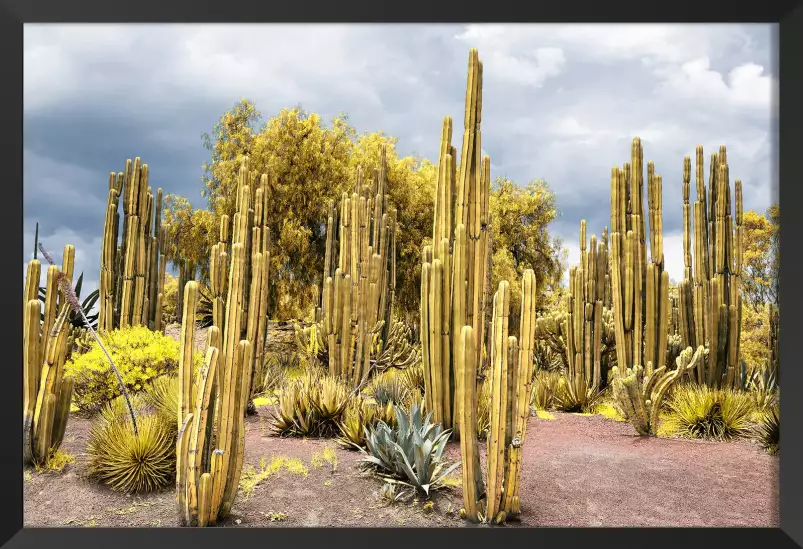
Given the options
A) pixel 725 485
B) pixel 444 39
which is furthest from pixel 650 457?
pixel 444 39

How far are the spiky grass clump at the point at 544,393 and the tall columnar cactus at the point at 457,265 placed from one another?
6.70ft

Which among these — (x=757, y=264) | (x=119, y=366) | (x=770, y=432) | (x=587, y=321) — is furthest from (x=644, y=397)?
(x=757, y=264)

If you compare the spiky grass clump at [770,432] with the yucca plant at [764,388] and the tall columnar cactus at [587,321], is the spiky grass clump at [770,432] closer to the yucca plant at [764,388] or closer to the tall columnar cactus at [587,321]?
the yucca plant at [764,388]

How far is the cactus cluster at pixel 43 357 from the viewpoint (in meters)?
3.97

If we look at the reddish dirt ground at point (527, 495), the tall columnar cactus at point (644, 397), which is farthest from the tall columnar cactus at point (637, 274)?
the reddish dirt ground at point (527, 495)

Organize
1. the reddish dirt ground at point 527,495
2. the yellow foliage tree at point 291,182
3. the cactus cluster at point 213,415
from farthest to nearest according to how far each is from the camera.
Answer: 1. the yellow foliage tree at point 291,182
2. the reddish dirt ground at point 527,495
3. the cactus cluster at point 213,415

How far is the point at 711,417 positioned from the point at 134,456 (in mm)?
4321

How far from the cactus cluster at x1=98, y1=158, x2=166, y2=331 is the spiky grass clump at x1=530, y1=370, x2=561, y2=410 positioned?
162 inches

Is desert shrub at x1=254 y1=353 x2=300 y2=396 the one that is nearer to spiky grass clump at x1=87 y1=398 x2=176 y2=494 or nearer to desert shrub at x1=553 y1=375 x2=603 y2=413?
spiky grass clump at x1=87 y1=398 x2=176 y2=494

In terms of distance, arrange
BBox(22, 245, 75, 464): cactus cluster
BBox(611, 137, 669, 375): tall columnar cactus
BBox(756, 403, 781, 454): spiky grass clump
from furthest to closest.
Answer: BBox(611, 137, 669, 375): tall columnar cactus
BBox(756, 403, 781, 454): spiky grass clump
BBox(22, 245, 75, 464): cactus cluster

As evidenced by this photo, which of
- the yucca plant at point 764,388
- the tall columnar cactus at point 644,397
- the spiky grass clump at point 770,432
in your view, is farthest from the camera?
the yucca plant at point 764,388

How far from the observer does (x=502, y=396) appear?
9.91ft

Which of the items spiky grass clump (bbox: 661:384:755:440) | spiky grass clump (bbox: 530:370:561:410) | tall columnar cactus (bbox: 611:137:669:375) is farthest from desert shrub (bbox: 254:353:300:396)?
spiky grass clump (bbox: 661:384:755:440)

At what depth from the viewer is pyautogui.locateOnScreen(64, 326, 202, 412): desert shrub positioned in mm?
5211
